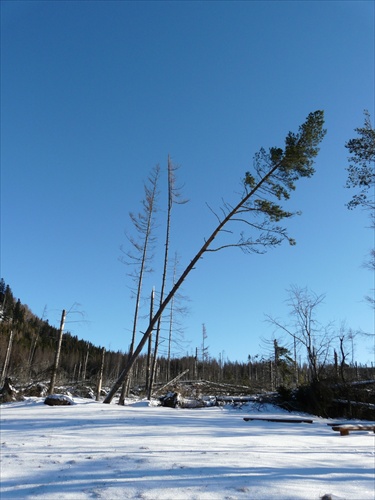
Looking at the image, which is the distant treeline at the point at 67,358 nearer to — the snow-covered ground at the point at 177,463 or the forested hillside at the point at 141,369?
the forested hillside at the point at 141,369

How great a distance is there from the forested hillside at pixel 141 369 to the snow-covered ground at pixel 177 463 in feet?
25.5

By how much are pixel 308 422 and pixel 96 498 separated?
843 centimetres

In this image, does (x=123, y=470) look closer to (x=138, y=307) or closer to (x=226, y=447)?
(x=226, y=447)

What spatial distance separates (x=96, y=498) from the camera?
3174 mm

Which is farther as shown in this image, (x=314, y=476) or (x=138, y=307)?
(x=138, y=307)

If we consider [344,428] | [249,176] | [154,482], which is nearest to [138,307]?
[249,176]

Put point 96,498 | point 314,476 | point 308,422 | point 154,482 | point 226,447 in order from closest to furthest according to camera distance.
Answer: point 96,498 → point 154,482 → point 314,476 → point 226,447 → point 308,422

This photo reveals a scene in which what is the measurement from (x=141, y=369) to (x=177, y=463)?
80.8m

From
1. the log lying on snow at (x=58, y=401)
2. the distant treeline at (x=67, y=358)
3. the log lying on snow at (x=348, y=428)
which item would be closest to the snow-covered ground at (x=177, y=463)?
the log lying on snow at (x=348, y=428)

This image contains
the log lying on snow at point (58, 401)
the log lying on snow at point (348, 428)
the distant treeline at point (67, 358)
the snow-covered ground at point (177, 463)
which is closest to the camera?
the snow-covered ground at point (177, 463)

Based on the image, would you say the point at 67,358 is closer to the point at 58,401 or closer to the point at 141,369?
the point at 141,369

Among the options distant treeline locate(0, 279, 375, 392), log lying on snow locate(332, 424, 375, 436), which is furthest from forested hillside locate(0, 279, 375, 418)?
log lying on snow locate(332, 424, 375, 436)

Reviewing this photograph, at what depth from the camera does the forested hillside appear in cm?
1488

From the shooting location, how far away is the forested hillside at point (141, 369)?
14875 millimetres
